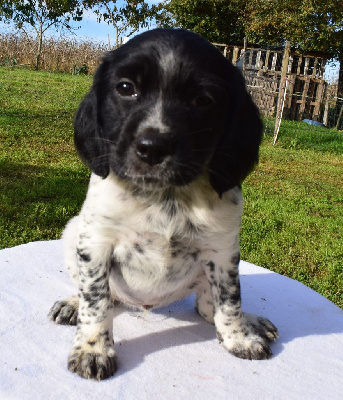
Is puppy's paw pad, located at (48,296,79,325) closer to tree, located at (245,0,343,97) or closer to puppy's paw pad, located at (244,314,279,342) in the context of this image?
puppy's paw pad, located at (244,314,279,342)

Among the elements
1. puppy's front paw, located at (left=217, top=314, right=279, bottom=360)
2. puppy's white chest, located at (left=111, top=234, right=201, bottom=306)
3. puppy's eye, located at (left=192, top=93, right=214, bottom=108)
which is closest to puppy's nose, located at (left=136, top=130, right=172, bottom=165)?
puppy's eye, located at (left=192, top=93, right=214, bottom=108)

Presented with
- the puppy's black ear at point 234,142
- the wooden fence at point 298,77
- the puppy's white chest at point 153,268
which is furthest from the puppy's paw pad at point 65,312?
the wooden fence at point 298,77

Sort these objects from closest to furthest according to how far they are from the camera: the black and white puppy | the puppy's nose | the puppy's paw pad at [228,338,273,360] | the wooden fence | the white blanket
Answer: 1. the puppy's nose
2. the black and white puppy
3. the white blanket
4. the puppy's paw pad at [228,338,273,360]
5. the wooden fence

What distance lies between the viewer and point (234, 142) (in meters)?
2.41

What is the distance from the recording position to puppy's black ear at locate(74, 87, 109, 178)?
2445mm

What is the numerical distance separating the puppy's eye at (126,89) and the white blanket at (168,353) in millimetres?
1435

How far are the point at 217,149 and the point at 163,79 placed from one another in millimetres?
465

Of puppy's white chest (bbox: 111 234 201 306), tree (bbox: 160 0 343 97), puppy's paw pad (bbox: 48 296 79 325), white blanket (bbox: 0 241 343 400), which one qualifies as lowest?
white blanket (bbox: 0 241 343 400)

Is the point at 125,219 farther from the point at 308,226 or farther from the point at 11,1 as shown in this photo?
the point at 11,1

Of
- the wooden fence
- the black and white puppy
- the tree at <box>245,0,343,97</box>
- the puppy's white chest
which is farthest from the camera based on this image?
the tree at <box>245,0,343,97</box>

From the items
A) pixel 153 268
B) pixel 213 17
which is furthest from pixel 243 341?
pixel 213 17

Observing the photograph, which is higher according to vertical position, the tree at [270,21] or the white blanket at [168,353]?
the tree at [270,21]

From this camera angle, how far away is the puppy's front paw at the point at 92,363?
2.42 m

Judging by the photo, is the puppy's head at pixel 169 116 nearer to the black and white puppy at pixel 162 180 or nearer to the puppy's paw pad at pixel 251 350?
the black and white puppy at pixel 162 180
